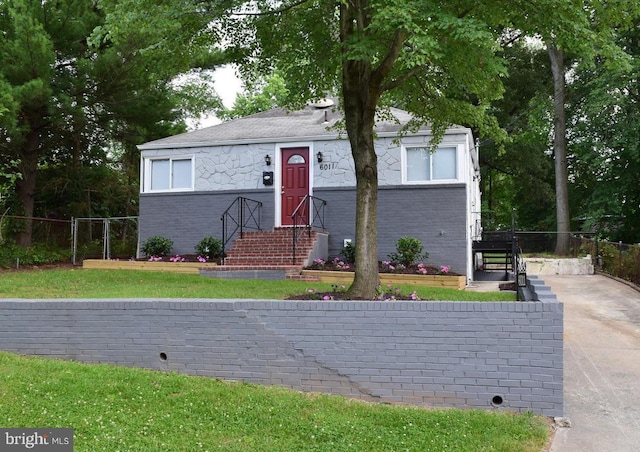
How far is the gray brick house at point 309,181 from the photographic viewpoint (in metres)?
12.6

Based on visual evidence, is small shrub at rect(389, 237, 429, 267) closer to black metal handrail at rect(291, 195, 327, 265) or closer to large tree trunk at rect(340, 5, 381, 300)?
black metal handrail at rect(291, 195, 327, 265)

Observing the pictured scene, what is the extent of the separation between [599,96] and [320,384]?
18.4m

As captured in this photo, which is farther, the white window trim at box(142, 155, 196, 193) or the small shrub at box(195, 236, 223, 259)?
the white window trim at box(142, 155, 196, 193)

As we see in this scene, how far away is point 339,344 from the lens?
5074 millimetres

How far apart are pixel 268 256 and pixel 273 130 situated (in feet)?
12.4

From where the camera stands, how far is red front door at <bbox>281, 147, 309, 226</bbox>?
13.7 m

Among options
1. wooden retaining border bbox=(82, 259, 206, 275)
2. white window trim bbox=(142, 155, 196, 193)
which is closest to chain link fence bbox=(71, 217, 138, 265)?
white window trim bbox=(142, 155, 196, 193)

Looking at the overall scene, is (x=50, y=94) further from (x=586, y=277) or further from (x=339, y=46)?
(x=586, y=277)

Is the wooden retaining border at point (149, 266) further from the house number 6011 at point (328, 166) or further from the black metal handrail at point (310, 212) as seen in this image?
the house number 6011 at point (328, 166)

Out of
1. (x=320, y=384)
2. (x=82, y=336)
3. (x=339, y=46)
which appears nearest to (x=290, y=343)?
(x=320, y=384)

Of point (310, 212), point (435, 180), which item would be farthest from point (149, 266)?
point (435, 180)

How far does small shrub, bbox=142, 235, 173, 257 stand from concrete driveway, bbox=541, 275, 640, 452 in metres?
9.16

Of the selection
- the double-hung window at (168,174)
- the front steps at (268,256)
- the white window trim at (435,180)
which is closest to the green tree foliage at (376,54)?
the white window trim at (435,180)

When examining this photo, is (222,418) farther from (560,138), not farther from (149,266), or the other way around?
(560,138)
